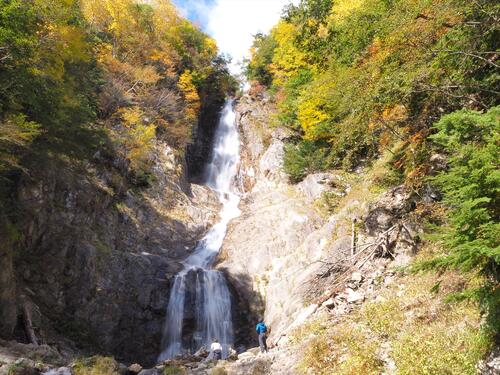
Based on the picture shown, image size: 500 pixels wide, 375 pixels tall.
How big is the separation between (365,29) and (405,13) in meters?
3.54

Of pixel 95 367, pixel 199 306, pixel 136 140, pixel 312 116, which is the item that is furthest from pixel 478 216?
pixel 136 140

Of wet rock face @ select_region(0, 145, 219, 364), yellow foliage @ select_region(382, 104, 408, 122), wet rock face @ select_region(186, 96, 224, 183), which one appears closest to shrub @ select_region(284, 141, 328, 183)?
wet rock face @ select_region(0, 145, 219, 364)

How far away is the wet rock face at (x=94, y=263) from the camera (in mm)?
13781

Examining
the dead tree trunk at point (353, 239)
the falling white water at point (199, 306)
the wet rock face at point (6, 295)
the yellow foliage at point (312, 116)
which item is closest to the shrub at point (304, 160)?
the yellow foliage at point (312, 116)

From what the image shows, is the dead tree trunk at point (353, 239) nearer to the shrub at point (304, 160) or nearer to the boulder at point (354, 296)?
the boulder at point (354, 296)

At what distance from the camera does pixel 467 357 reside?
18.6ft

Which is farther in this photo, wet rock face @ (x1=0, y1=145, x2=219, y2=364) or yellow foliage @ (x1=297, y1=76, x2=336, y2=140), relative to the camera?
yellow foliage @ (x1=297, y1=76, x2=336, y2=140)

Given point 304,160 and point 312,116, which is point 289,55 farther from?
point 304,160

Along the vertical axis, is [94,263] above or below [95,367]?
above

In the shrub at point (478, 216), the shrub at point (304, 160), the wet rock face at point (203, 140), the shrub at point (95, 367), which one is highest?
the wet rock face at point (203, 140)

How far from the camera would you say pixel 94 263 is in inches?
623

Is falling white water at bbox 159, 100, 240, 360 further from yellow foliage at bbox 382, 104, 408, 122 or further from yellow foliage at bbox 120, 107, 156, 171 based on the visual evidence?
yellow foliage at bbox 382, 104, 408, 122

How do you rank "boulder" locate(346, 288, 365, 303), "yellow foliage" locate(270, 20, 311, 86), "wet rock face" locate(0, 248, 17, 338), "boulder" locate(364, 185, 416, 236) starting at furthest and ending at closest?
"yellow foliage" locate(270, 20, 311, 86) < "boulder" locate(364, 185, 416, 236) < "wet rock face" locate(0, 248, 17, 338) < "boulder" locate(346, 288, 365, 303)

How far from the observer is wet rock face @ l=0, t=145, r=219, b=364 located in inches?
543
